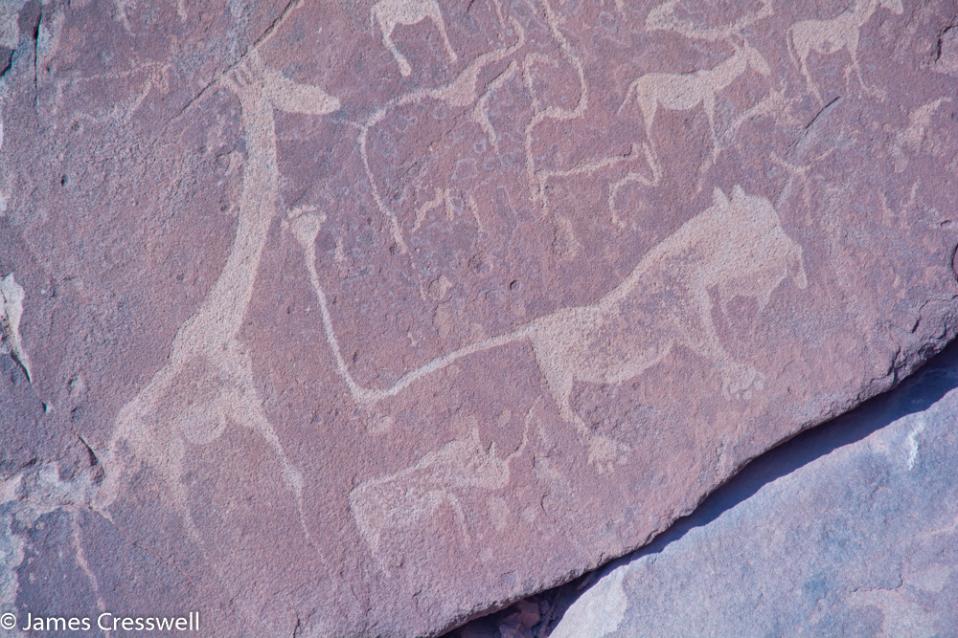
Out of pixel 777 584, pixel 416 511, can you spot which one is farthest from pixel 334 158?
pixel 777 584

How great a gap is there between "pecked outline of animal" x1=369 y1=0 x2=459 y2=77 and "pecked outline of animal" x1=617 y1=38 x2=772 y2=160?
36 centimetres

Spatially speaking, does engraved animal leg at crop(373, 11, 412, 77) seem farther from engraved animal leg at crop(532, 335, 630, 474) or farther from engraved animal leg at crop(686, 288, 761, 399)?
engraved animal leg at crop(686, 288, 761, 399)

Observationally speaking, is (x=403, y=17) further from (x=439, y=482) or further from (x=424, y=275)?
(x=439, y=482)

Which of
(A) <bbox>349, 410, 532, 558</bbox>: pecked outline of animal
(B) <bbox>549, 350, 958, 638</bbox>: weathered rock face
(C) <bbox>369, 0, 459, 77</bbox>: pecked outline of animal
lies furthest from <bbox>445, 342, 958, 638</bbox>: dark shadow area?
(C) <bbox>369, 0, 459, 77</bbox>: pecked outline of animal

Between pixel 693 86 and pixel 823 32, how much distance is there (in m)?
0.26

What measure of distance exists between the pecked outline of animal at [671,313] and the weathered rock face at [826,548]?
24cm

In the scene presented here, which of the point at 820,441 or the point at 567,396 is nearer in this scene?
the point at 567,396

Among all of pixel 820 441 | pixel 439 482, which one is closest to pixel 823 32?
pixel 820 441

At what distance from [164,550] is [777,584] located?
1138 mm

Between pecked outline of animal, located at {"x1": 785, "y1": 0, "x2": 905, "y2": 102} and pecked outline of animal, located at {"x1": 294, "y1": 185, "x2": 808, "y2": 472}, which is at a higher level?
pecked outline of animal, located at {"x1": 785, "y1": 0, "x2": 905, "y2": 102}

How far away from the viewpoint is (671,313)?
1.78m

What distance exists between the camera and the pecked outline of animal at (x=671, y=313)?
177 centimetres

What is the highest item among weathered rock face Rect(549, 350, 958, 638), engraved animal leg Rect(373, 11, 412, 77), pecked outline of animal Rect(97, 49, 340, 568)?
engraved animal leg Rect(373, 11, 412, 77)

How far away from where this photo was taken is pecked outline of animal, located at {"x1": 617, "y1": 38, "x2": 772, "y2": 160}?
1.78 m
